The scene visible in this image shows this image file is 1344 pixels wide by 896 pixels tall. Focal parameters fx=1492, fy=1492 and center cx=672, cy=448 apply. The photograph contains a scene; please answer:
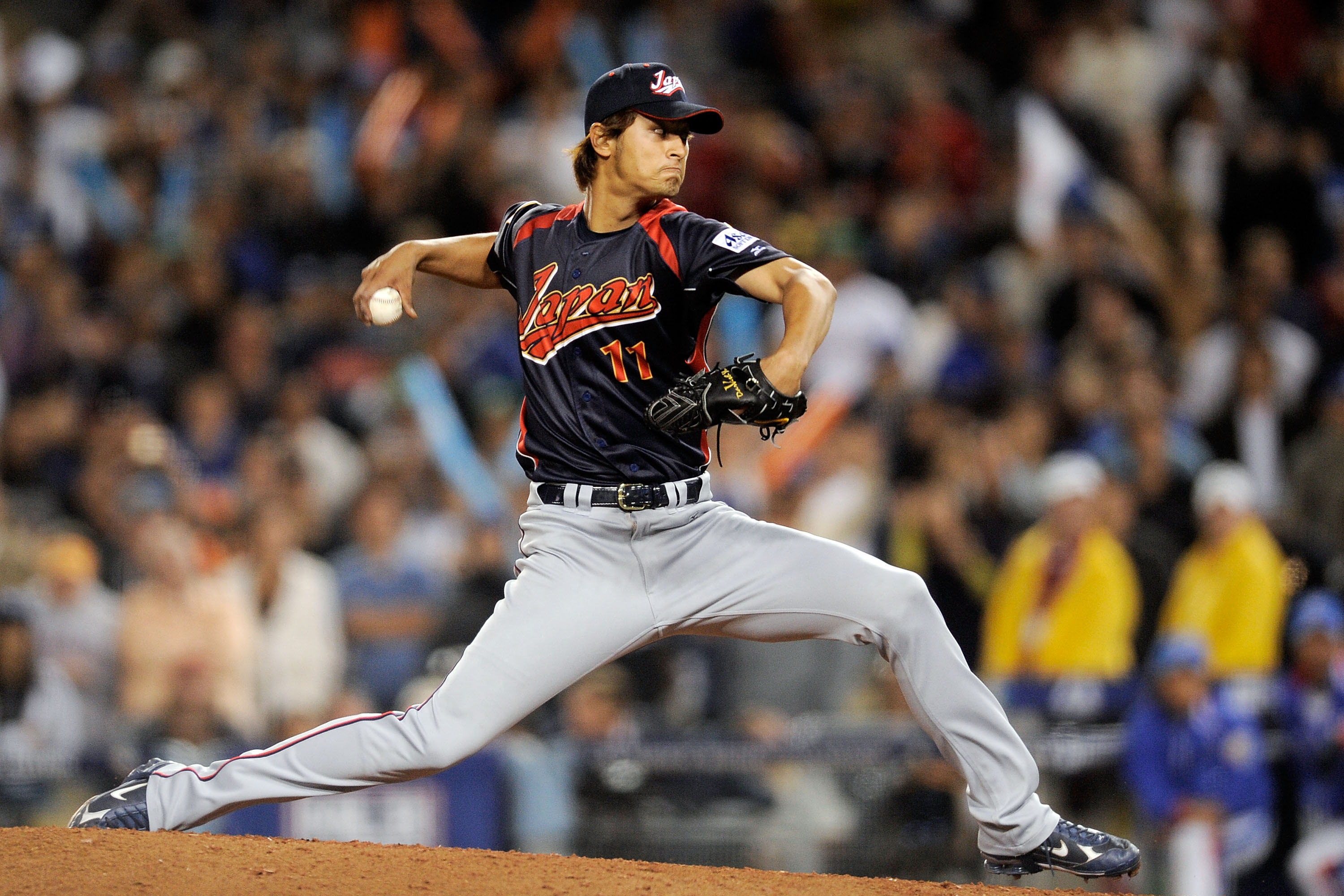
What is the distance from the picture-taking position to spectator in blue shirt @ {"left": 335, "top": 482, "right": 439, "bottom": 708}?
6.35 metres

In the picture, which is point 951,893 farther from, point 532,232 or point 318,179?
point 318,179

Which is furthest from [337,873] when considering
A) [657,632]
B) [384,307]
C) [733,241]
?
[733,241]

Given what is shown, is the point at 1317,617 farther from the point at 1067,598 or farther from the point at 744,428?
the point at 744,428

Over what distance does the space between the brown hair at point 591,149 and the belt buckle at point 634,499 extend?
2.46 ft

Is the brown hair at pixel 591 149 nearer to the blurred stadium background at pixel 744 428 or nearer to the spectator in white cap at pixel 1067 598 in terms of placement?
the blurred stadium background at pixel 744 428

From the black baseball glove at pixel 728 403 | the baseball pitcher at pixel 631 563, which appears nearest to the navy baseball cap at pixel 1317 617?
the baseball pitcher at pixel 631 563

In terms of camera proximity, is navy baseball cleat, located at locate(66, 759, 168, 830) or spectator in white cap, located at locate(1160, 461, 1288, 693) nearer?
navy baseball cleat, located at locate(66, 759, 168, 830)

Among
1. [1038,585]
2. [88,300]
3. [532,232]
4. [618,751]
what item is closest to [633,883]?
[532,232]

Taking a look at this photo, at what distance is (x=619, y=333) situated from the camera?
344cm

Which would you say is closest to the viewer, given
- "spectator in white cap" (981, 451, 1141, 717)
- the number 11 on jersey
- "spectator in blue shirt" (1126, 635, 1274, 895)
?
the number 11 on jersey

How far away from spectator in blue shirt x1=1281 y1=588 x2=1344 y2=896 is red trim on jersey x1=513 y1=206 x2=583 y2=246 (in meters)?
3.51

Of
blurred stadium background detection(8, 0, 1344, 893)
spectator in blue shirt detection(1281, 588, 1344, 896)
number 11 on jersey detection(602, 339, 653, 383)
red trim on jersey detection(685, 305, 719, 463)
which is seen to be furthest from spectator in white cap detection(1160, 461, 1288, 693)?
number 11 on jersey detection(602, 339, 653, 383)

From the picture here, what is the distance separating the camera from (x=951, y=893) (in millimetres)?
3617

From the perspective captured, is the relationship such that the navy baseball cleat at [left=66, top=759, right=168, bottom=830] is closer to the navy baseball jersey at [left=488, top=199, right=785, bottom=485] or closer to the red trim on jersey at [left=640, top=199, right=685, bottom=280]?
the navy baseball jersey at [left=488, top=199, right=785, bottom=485]
